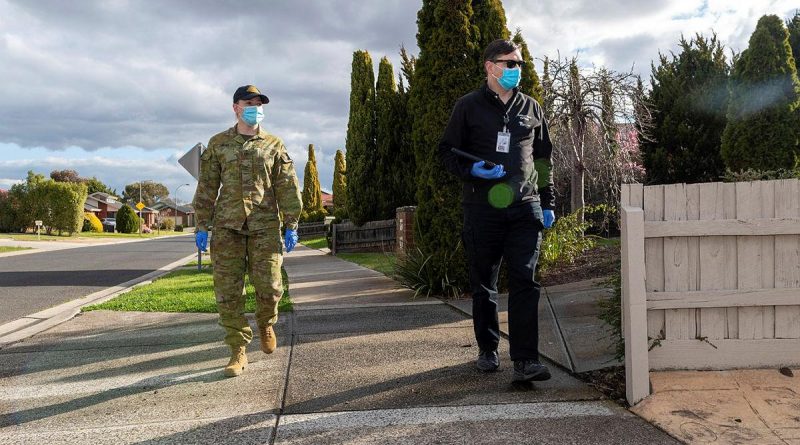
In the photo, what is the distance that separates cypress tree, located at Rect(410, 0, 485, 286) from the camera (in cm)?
659

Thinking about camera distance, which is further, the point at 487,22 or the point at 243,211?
the point at 487,22

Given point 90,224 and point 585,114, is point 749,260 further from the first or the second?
point 90,224

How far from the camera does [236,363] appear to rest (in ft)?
12.9

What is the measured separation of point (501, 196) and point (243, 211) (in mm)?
1664

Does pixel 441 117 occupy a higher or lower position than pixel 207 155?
higher

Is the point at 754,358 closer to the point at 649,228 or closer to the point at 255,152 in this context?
the point at 649,228


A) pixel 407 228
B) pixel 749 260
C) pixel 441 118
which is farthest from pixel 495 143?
pixel 407 228

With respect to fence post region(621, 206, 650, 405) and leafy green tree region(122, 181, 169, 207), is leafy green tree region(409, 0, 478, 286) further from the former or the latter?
leafy green tree region(122, 181, 169, 207)

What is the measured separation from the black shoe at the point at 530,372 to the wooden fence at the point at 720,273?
50 cm

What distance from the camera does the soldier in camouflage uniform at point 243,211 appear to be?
394cm

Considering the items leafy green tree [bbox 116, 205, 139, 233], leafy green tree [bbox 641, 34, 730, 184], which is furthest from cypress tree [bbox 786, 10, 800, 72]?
leafy green tree [bbox 116, 205, 139, 233]

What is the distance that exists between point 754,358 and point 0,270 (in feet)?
50.9

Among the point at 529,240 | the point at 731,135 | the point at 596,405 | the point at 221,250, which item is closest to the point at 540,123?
the point at 529,240

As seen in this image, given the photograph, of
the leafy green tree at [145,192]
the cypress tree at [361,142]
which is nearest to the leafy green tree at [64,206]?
the cypress tree at [361,142]
